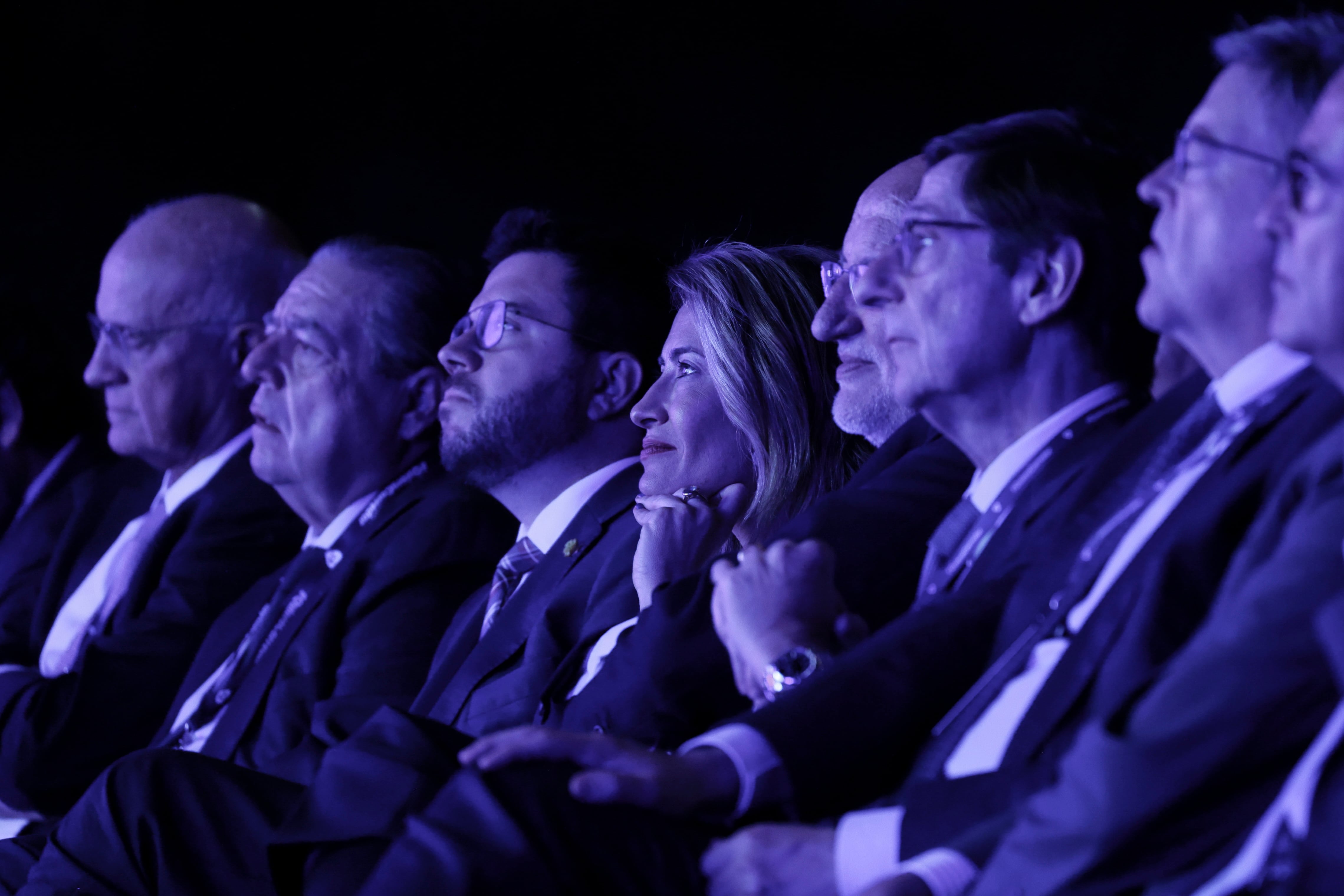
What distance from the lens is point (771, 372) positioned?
2619mm

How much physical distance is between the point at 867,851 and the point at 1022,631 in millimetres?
282

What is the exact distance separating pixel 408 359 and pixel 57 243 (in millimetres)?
2169

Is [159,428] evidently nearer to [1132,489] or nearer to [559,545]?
[559,545]

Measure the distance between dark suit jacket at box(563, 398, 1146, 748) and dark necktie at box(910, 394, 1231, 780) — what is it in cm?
33

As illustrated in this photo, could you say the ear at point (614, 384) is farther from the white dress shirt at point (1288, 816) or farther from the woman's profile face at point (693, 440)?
the white dress shirt at point (1288, 816)

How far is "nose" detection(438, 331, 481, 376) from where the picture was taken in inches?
120

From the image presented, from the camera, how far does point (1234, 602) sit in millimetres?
1202

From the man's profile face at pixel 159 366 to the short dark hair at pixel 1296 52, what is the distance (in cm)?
283

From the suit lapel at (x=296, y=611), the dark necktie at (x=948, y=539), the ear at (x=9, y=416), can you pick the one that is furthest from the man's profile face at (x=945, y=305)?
the ear at (x=9, y=416)

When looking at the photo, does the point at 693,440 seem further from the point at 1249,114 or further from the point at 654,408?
the point at 1249,114

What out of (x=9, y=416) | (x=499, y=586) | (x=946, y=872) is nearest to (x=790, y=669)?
(x=946, y=872)

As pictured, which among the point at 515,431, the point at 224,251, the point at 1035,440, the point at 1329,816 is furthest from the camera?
the point at 224,251

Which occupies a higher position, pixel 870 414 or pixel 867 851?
pixel 870 414

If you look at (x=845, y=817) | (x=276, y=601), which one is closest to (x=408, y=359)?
(x=276, y=601)
